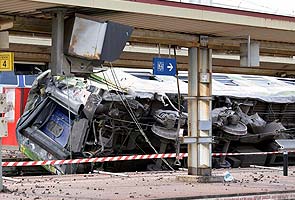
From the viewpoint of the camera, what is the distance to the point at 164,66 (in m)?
15.8

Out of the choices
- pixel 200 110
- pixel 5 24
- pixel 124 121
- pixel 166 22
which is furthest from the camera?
pixel 124 121

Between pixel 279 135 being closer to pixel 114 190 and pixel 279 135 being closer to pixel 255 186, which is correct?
pixel 255 186

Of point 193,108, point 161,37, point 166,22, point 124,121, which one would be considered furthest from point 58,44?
point 124,121

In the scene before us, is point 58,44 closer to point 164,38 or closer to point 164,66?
point 164,38

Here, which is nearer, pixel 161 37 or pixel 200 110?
pixel 161 37

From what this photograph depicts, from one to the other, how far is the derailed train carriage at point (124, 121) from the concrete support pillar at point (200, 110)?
1249 mm

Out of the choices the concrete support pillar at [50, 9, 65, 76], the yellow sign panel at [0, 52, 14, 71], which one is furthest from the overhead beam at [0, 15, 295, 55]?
the concrete support pillar at [50, 9, 65, 76]

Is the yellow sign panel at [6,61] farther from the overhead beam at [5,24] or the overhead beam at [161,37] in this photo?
the overhead beam at [161,37]

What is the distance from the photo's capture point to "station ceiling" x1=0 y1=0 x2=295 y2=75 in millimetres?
12562

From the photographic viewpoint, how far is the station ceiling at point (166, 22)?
41.2ft

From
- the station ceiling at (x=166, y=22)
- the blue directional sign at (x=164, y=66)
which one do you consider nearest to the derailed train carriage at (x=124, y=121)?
the station ceiling at (x=166, y=22)

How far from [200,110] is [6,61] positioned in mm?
4919

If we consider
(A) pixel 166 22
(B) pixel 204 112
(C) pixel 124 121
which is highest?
(A) pixel 166 22

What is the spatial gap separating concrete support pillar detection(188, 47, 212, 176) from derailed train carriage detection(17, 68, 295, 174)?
1249 mm
